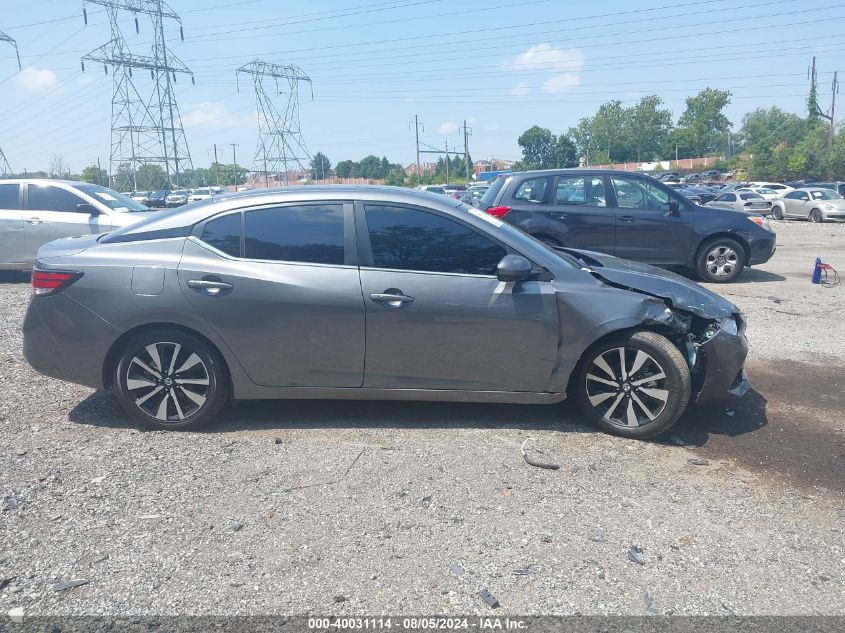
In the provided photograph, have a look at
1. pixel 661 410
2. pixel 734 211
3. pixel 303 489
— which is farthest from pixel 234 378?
pixel 734 211

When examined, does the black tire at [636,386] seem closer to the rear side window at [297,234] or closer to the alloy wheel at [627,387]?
the alloy wheel at [627,387]

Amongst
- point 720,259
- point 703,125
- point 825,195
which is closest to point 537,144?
point 703,125

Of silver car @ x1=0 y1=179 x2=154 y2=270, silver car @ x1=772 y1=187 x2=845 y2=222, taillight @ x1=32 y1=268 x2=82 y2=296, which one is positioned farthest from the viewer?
silver car @ x1=772 y1=187 x2=845 y2=222

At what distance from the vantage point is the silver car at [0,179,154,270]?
36.1ft

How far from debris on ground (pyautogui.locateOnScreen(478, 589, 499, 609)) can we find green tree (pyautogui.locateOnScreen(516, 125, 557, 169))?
94.6m

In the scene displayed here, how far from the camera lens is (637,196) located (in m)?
11.0

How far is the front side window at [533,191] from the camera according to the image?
10922 mm

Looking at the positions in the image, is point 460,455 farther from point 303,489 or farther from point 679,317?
point 679,317

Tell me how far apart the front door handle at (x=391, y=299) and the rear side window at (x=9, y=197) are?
29.3ft

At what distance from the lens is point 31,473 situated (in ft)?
A: 13.7

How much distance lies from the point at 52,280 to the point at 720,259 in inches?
381

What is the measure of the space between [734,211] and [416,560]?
32.4 ft

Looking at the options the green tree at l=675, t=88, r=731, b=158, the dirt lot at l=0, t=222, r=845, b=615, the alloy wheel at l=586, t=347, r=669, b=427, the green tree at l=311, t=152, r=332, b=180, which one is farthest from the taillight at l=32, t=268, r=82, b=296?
the green tree at l=675, t=88, r=731, b=158

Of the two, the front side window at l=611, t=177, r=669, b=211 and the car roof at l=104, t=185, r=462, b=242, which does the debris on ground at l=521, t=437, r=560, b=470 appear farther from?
the front side window at l=611, t=177, r=669, b=211
